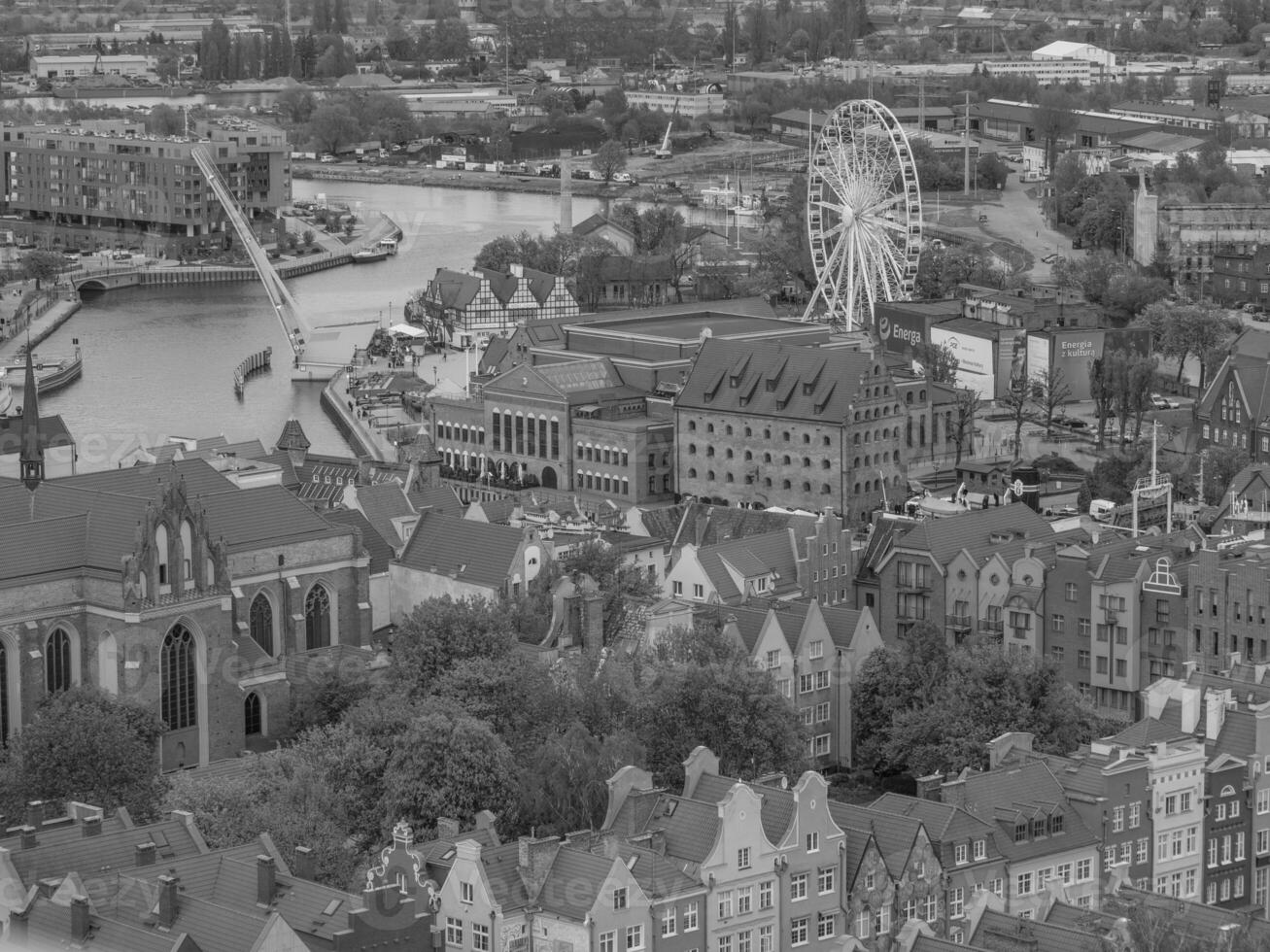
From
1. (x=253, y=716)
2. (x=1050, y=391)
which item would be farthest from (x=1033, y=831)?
(x=1050, y=391)

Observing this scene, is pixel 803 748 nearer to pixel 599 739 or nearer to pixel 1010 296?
pixel 599 739

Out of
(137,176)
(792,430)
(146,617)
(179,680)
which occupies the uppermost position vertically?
(146,617)

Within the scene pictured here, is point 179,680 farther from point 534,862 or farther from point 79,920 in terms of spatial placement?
point 79,920

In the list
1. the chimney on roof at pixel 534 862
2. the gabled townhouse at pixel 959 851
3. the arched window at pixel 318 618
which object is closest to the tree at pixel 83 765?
the chimney on roof at pixel 534 862

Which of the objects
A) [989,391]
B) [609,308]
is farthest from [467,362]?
[609,308]

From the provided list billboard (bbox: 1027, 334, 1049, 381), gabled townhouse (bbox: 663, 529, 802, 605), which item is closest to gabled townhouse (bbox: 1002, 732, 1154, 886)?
gabled townhouse (bbox: 663, 529, 802, 605)

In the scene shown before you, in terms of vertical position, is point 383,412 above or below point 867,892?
below
